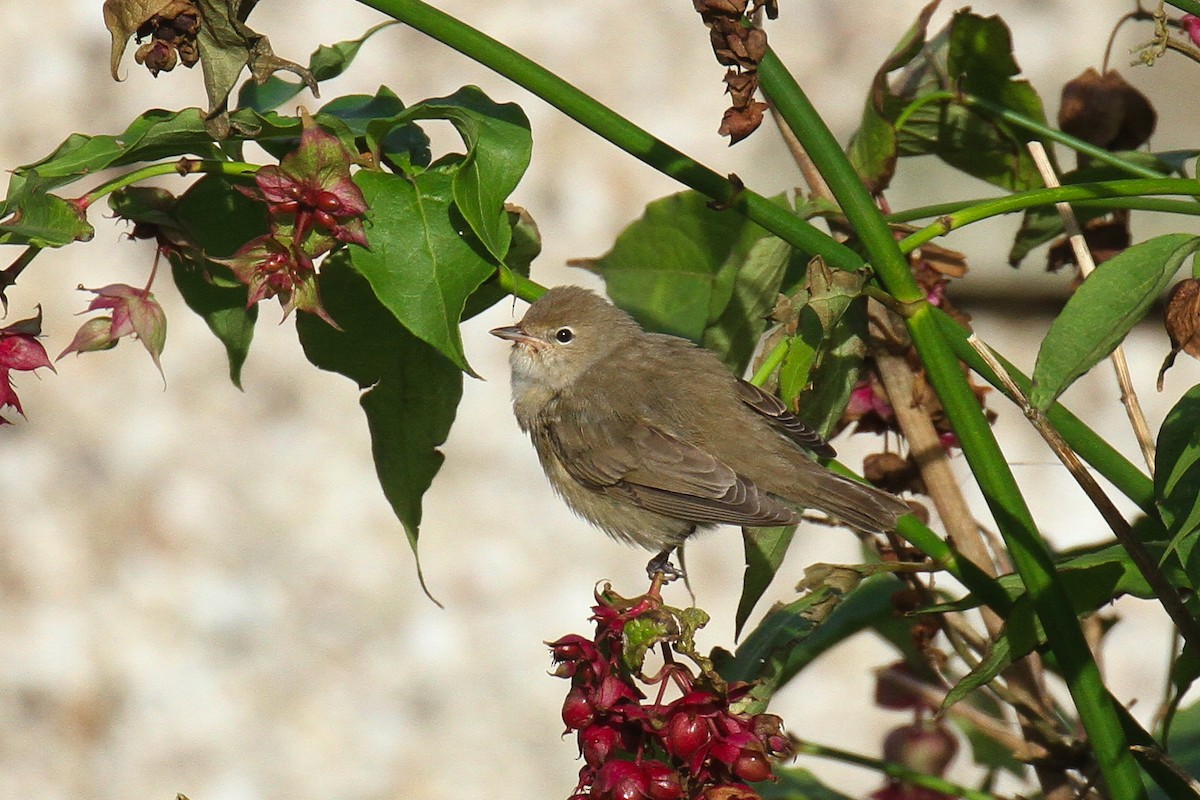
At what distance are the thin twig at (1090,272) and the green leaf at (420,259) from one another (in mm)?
1022

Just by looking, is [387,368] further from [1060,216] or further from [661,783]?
[1060,216]

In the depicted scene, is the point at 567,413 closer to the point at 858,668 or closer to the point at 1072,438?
the point at 1072,438

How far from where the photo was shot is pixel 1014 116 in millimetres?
2611

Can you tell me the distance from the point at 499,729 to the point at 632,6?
130 inches

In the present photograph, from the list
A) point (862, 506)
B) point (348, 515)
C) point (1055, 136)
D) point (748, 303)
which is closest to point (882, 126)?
point (1055, 136)

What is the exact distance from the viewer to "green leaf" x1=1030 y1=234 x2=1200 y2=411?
180cm

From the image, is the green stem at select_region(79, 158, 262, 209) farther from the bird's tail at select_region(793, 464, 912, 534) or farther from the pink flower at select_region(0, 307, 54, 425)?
the bird's tail at select_region(793, 464, 912, 534)

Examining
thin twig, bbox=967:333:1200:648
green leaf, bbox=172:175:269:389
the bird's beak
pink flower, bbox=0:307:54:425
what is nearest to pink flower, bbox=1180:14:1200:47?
thin twig, bbox=967:333:1200:648

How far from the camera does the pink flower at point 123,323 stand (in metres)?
2.23

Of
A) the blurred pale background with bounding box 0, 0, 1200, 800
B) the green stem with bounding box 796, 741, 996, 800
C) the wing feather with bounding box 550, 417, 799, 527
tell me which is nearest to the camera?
the green stem with bounding box 796, 741, 996, 800

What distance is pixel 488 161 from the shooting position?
2.18 metres

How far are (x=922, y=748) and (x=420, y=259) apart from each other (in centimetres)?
174

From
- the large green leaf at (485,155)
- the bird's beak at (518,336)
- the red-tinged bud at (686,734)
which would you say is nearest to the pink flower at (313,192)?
the large green leaf at (485,155)

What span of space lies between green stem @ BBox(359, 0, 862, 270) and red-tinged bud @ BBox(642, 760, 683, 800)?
30.3 inches
